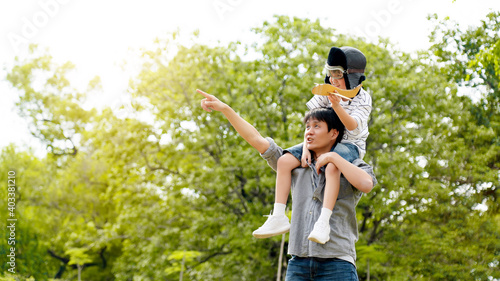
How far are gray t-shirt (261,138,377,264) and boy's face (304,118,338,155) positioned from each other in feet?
0.32

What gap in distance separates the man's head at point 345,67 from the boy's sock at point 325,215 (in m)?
0.62

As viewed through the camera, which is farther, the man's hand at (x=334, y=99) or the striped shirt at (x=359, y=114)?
the striped shirt at (x=359, y=114)

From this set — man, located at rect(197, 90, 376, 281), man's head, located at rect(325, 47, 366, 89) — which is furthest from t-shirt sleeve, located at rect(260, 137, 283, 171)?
man's head, located at rect(325, 47, 366, 89)

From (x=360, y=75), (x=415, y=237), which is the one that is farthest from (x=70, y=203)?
(x=360, y=75)

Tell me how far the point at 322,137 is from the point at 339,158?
199mm

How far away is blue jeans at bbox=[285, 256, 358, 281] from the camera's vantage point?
2.27 m

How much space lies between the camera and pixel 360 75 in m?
2.59

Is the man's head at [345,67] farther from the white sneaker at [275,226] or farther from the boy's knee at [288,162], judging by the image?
the white sneaker at [275,226]

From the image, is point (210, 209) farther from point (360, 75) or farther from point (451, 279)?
point (360, 75)

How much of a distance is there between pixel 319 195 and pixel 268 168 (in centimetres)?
1048

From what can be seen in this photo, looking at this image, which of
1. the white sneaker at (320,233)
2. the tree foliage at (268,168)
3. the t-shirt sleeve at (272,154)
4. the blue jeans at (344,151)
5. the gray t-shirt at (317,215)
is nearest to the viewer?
the white sneaker at (320,233)

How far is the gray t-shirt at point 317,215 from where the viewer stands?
91.0 inches

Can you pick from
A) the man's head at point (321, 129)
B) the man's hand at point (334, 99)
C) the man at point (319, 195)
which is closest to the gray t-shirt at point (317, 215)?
the man at point (319, 195)

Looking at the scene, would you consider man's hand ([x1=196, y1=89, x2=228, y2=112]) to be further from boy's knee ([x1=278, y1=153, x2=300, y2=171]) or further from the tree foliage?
the tree foliage
